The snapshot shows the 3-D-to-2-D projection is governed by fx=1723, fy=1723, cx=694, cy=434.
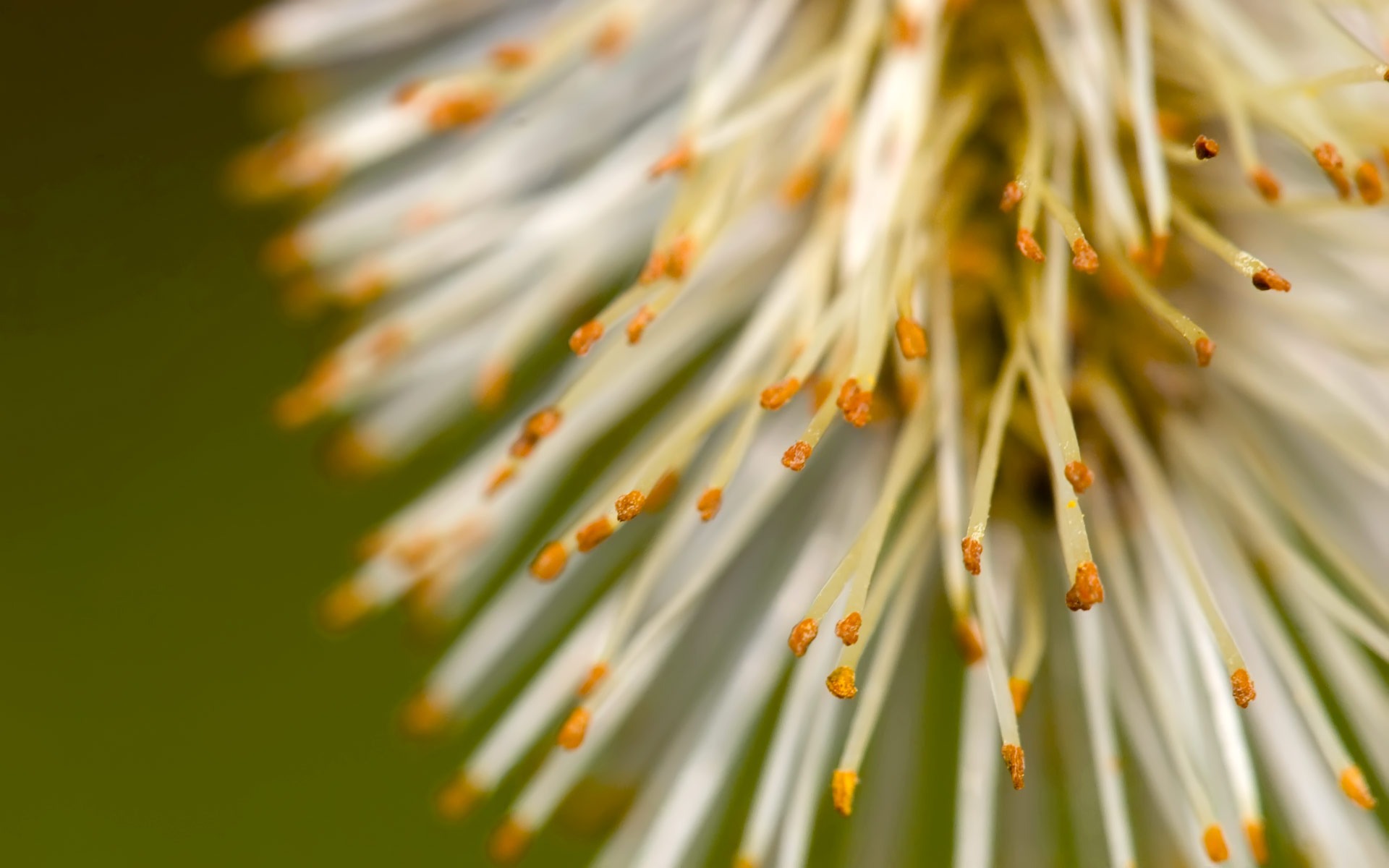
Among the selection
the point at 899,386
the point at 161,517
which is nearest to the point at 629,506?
the point at 899,386

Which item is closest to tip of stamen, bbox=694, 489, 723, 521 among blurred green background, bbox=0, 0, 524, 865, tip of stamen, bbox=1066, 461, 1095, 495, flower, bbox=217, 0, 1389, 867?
flower, bbox=217, 0, 1389, 867

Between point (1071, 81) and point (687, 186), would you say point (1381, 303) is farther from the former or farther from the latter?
point (687, 186)

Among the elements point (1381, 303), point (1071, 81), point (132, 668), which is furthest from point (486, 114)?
point (132, 668)

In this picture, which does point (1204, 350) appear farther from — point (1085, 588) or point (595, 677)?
point (595, 677)

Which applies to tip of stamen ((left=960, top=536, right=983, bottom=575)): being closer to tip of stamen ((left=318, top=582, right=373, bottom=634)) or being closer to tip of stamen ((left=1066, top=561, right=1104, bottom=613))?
tip of stamen ((left=1066, top=561, right=1104, bottom=613))

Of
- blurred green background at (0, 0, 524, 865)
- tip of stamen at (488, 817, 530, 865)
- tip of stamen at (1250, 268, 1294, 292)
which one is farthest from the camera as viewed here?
blurred green background at (0, 0, 524, 865)

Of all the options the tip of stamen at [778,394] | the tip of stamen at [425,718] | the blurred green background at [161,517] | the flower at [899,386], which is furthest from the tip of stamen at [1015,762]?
the blurred green background at [161,517]
